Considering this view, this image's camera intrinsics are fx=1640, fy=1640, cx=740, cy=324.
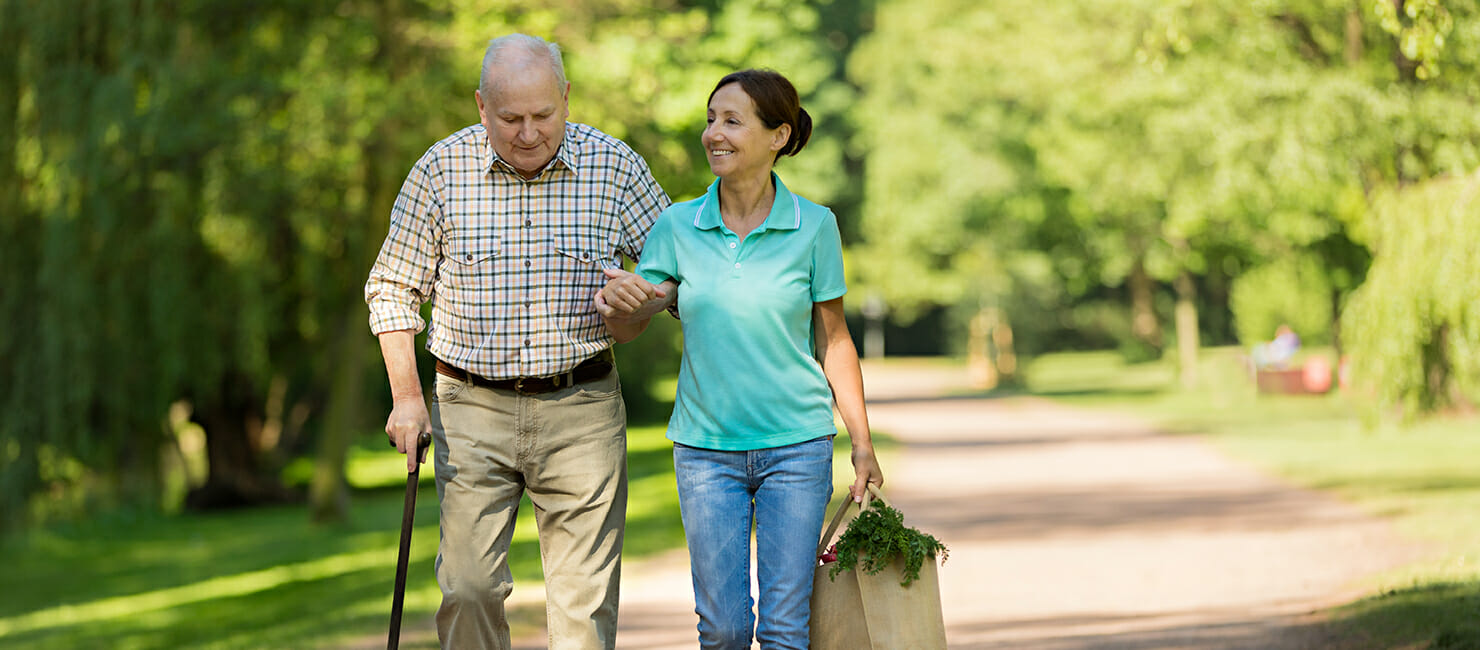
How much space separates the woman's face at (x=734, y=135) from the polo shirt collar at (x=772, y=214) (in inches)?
2.9

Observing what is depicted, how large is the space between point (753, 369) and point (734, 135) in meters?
0.58

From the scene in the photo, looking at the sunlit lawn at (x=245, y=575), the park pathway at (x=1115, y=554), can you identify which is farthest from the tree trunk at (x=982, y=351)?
the park pathway at (x=1115, y=554)

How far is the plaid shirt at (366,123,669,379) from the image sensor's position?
4.28 metres

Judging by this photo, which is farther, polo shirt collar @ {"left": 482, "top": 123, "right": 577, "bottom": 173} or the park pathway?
the park pathway

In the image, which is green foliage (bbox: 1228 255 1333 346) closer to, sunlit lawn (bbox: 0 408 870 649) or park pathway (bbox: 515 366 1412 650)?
sunlit lawn (bbox: 0 408 870 649)

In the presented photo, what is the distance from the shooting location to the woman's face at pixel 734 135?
159 inches

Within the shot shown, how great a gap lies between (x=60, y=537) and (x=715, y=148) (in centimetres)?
1086

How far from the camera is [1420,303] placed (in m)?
12.2

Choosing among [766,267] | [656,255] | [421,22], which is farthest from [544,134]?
[421,22]

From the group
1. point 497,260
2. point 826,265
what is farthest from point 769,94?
point 497,260

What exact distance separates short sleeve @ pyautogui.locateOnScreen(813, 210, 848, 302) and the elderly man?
1.91 feet

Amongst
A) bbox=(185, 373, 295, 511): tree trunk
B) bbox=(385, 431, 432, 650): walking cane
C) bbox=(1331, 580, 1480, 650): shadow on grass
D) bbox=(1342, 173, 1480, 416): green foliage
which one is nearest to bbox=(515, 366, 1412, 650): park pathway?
bbox=(1331, 580, 1480, 650): shadow on grass

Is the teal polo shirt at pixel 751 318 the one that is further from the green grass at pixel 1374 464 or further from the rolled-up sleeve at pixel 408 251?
the green grass at pixel 1374 464

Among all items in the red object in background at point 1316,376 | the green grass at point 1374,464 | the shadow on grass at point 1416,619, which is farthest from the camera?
the red object in background at point 1316,376
